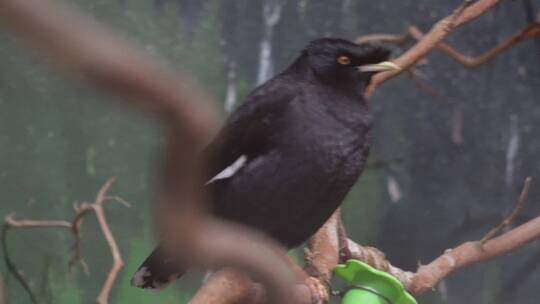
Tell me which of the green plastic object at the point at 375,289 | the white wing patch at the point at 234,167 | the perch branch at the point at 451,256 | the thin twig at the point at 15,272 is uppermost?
the white wing patch at the point at 234,167

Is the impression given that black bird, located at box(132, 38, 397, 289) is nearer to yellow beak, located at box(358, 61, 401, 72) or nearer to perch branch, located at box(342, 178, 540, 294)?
yellow beak, located at box(358, 61, 401, 72)

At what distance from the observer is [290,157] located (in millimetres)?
1226

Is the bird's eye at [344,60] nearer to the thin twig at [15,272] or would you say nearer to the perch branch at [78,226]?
the perch branch at [78,226]

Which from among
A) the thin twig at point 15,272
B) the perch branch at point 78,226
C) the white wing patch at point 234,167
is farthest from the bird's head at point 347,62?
the thin twig at point 15,272

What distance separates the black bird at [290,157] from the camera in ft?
4.01

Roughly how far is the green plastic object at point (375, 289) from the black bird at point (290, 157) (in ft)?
0.63

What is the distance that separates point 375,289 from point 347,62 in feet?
1.57

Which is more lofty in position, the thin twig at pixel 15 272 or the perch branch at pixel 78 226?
the perch branch at pixel 78 226

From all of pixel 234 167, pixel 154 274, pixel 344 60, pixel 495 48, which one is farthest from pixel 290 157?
pixel 495 48

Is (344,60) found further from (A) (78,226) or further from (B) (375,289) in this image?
(A) (78,226)

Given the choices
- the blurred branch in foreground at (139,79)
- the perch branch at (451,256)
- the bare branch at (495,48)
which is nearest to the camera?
the blurred branch in foreground at (139,79)

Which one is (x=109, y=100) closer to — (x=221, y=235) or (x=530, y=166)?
(x=221, y=235)

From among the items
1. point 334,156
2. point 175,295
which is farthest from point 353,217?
point 334,156

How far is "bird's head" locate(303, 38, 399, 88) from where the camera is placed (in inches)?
54.0
